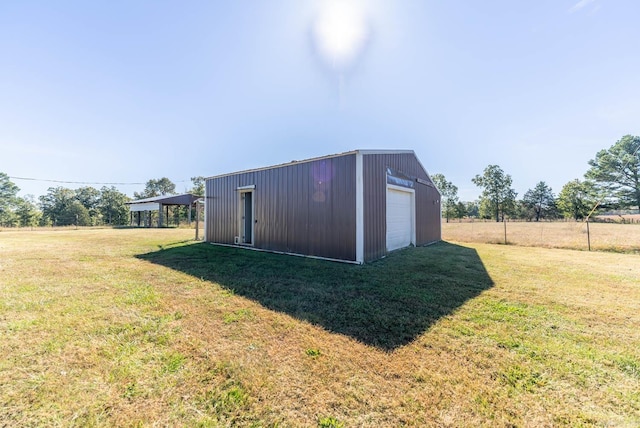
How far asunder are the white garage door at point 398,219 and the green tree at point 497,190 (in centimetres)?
4511

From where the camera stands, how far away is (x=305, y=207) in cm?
697

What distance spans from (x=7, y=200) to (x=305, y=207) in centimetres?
5029

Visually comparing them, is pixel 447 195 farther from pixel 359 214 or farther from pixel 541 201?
pixel 359 214

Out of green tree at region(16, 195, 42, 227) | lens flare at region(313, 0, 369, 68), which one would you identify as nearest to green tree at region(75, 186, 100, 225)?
green tree at region(16, 195, 42, 227)

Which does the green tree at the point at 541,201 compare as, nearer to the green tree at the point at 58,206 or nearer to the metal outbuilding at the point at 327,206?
the metal outbuilding at the point at 327,206

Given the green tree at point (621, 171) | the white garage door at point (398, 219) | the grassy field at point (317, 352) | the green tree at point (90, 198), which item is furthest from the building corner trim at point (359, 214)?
the green tree at point (90, 198)

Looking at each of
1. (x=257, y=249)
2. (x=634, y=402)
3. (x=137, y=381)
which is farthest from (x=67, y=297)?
(x=634, y=402)

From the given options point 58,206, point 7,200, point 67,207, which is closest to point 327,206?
point 67,207

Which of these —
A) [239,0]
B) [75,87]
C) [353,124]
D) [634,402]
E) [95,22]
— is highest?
[239,0]

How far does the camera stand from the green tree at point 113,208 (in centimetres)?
3528

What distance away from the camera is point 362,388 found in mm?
1742

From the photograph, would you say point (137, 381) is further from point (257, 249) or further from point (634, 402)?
point (257, 249)

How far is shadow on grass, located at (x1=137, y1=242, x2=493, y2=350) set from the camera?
2.81 metres

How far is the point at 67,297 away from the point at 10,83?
11907mm
